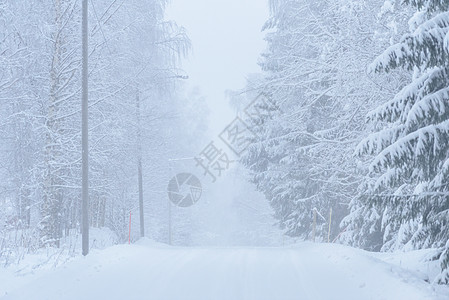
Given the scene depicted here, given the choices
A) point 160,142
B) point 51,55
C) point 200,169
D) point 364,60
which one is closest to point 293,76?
point 364,60

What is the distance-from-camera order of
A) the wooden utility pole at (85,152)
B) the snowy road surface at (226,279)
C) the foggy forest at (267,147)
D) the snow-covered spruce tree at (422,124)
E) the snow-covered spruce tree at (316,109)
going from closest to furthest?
the snow-covered spruce tree at (422,124) → the foggy forest at (267,147) → the snowy road surface at (226,279) → the wooden utility pole at (85,152) → the snow-covered spruce tree at (316,109)

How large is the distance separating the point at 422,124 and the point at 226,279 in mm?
4181

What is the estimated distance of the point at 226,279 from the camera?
877 cm

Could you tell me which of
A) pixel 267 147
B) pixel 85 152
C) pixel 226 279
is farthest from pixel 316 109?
A: pixel 226 279

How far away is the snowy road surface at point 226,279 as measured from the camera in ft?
23.9

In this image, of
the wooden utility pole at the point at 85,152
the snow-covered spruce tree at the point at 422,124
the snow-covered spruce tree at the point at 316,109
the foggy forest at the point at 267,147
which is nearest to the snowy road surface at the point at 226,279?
the foggy forest at the point at 267,147

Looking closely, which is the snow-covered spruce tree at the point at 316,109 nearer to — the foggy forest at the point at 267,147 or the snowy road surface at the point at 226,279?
the foggy forest at the point at 267,147

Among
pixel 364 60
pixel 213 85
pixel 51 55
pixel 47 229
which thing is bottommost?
pixel 47 229

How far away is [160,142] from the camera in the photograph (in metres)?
26.5

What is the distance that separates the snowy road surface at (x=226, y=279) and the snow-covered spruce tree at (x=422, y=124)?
3.58ft

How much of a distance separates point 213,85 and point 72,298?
173 meters

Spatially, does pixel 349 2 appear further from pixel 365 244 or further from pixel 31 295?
pixel 31 295

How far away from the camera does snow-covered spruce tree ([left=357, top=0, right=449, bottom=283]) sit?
19.0 ft

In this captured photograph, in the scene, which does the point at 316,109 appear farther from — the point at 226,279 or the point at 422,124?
the point at 422,124
